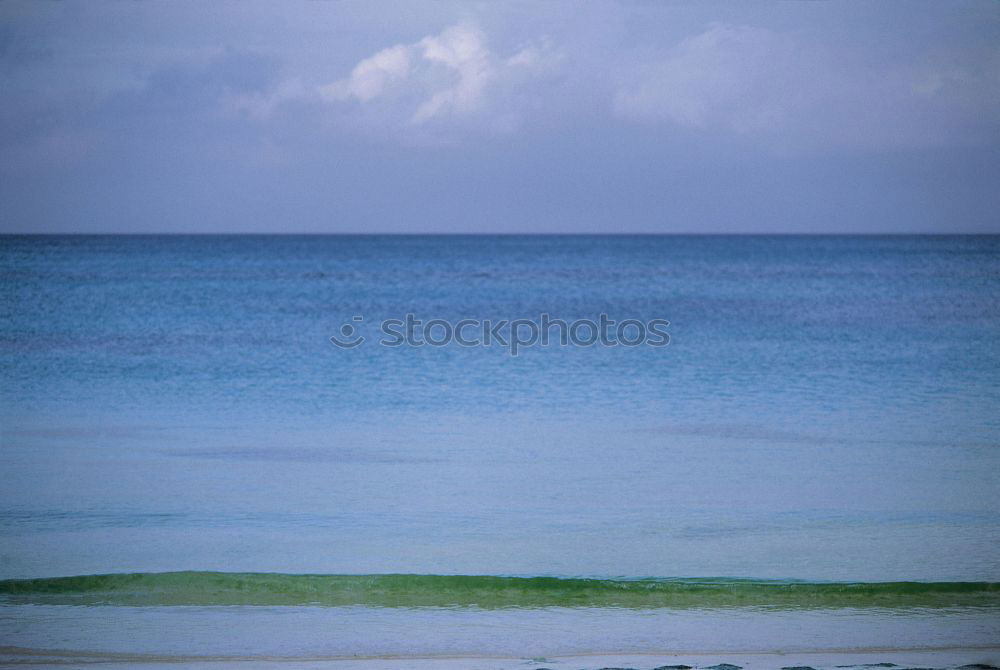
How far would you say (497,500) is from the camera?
5734mm

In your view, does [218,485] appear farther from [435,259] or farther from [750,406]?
[435,259]

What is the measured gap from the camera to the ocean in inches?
153

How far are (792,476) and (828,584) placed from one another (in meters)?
1.90

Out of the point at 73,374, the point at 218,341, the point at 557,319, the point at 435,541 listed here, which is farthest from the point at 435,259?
the point at 435,541

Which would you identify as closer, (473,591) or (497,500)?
(473,591)

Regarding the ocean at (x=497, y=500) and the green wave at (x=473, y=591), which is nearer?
the ocean at (x=497, y=500)

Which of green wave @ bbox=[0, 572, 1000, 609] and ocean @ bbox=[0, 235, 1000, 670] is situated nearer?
ocean @ bbox=[0, 235, 1000, 670]

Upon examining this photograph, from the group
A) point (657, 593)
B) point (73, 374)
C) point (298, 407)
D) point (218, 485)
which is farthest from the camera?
point (73, 374)

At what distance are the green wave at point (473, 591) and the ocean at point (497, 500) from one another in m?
0.02

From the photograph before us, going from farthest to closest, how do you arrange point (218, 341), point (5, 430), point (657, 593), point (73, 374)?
point (218, 341)
point (73, 374)
point (5, 430)
point (657, 593)

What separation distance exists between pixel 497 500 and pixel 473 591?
4.61 ft

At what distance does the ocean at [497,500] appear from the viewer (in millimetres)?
3893

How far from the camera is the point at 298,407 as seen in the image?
8.65 meters

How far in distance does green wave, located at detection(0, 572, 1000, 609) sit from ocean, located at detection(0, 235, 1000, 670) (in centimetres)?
2
